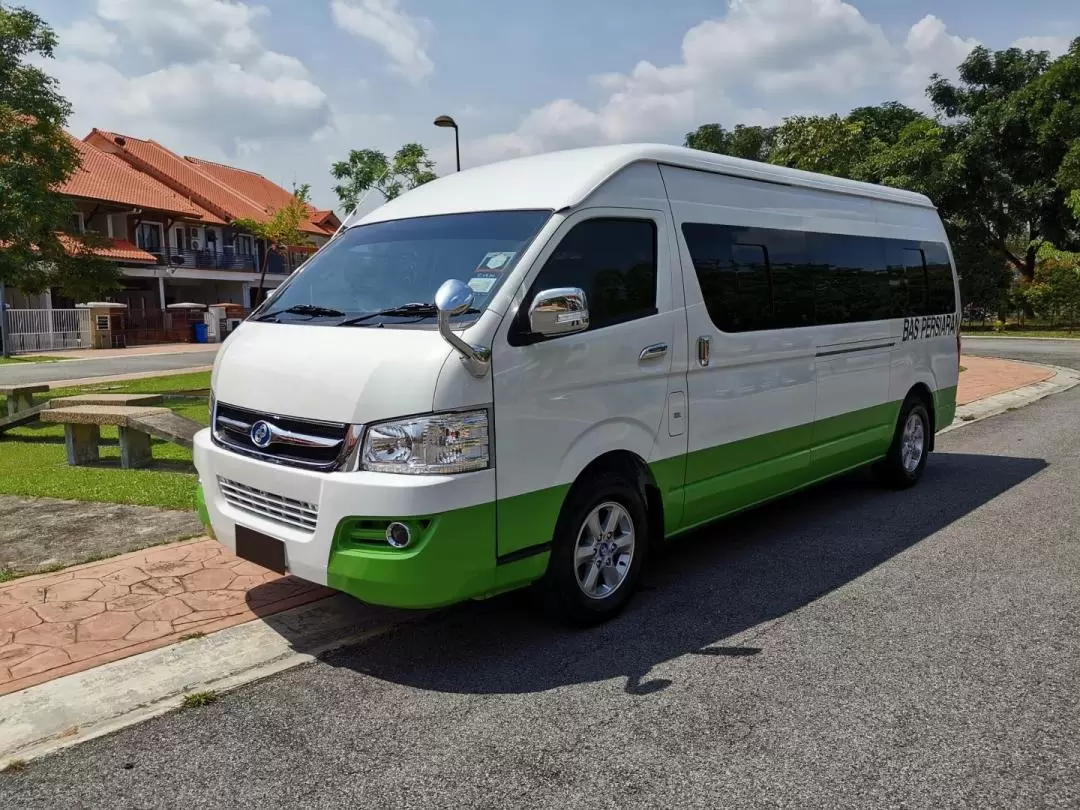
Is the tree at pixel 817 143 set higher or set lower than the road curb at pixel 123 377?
higher

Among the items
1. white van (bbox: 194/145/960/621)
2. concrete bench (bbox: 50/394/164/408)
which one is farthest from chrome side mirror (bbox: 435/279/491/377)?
concrete bench (bbox: 50/394/164/408)

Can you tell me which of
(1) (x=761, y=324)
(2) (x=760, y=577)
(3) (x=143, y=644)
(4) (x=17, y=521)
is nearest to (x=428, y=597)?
(3) (x=143, y=644)

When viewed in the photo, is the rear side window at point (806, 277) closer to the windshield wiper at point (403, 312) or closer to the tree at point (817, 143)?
the windshield wiper at point (403, 312)

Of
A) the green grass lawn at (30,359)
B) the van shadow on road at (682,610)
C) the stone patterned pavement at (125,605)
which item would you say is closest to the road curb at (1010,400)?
the van shadow on road at (682,610)

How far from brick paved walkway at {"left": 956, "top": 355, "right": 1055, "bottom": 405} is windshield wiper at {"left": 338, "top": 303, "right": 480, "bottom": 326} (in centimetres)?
1028

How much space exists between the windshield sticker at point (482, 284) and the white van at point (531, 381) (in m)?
0.01

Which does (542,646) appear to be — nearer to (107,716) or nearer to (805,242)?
(107,716)

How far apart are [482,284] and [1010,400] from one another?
12.1 metres

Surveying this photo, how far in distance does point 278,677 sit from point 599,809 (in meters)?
1.73

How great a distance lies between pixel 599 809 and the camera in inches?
112

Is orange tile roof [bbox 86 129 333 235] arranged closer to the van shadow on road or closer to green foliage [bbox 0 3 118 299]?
green foliage [bbox 0 3 118 299]

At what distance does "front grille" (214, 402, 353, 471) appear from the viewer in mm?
3703

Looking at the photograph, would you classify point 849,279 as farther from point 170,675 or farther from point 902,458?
point 170,675

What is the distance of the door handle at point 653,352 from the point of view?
4422 millimetres
